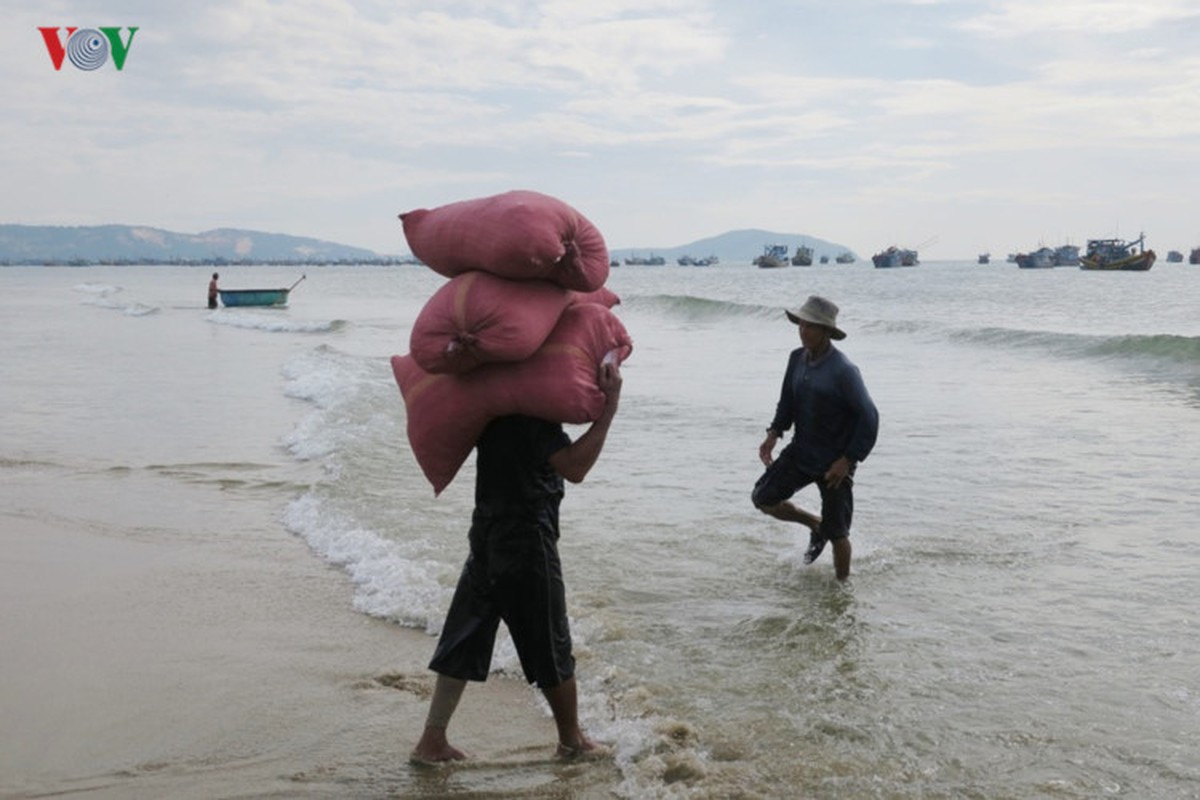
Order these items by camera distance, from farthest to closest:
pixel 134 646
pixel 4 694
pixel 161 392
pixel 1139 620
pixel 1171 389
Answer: pixel 1171 389
pixel 161 392
pixel 1139 620
pixel 134 646
pixel 4 694

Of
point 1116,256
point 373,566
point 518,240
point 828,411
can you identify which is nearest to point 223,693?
point 373,566

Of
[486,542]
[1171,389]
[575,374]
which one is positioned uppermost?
[575,374]

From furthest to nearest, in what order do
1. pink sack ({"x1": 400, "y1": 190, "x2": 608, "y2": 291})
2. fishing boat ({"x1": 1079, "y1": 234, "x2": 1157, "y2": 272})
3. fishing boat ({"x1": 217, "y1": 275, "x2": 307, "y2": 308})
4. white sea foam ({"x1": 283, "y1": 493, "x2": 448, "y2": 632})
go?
fishing boat ({"x1": 1079, "y1": 234, "x2": 1157, "y2": 272}), fishing boat ({"x1": 217, "y1": 275, "x2": 307, "y2": 308}), white sea foam ({"x1": 283, "y1": 493, "x2": 448, "y2": 632}), pink sack ({"x1": 400, "y1": 190, "x2": 608, "y2": 291})

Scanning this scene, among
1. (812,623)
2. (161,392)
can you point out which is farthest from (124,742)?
(161,392)

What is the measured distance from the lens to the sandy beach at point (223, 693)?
3.80 metres

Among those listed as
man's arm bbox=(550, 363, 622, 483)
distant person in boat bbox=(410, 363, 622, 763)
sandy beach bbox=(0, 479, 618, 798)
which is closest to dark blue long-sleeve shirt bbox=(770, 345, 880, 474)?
sandy beach bbox=(0, 479, 618, 798)

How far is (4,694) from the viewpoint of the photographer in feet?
14.6

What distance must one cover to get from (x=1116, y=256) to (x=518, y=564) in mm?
108012

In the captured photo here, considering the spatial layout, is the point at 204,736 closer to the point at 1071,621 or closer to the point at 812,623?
the point at 812,623

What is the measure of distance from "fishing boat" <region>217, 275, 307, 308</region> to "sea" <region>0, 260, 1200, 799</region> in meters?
28.0

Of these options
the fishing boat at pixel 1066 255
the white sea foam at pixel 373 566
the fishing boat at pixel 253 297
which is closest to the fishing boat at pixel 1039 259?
the fishing boat at pixel 1066 255

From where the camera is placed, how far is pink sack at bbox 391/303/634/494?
361 centimetres

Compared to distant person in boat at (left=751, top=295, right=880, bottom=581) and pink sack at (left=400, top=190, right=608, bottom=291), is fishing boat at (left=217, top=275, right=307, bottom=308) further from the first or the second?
pink sack at (left=400, top=190, right=608, bottom=291)

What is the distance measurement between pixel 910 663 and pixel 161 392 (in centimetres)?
1341
